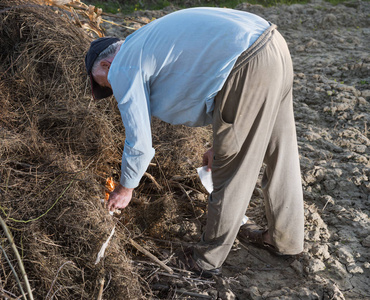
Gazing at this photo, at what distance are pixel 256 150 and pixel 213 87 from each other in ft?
1.60

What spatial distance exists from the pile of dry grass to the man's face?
67 centimetres

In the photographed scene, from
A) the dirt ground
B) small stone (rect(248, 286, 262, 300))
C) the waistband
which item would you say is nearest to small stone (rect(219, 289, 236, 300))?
the dirt ground

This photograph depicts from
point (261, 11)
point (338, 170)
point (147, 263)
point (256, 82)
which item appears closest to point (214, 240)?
point (147, 263)

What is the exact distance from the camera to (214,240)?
8.86ft

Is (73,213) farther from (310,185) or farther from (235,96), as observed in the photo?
(310,185)

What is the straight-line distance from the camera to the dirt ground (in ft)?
9.03

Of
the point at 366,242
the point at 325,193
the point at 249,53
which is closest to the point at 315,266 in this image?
the point at 366,242

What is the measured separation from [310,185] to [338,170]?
12.0 inches

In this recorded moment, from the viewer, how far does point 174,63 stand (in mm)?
2211

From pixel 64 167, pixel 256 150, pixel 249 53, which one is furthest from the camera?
pixel 64 167

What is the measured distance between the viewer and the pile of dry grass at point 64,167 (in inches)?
96.1

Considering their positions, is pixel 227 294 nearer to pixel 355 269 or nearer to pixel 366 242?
pixel 355 269

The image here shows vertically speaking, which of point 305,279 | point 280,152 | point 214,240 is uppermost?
point 280,152

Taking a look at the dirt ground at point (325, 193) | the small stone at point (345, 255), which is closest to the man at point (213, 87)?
the dirt ground at point (325, 193)
